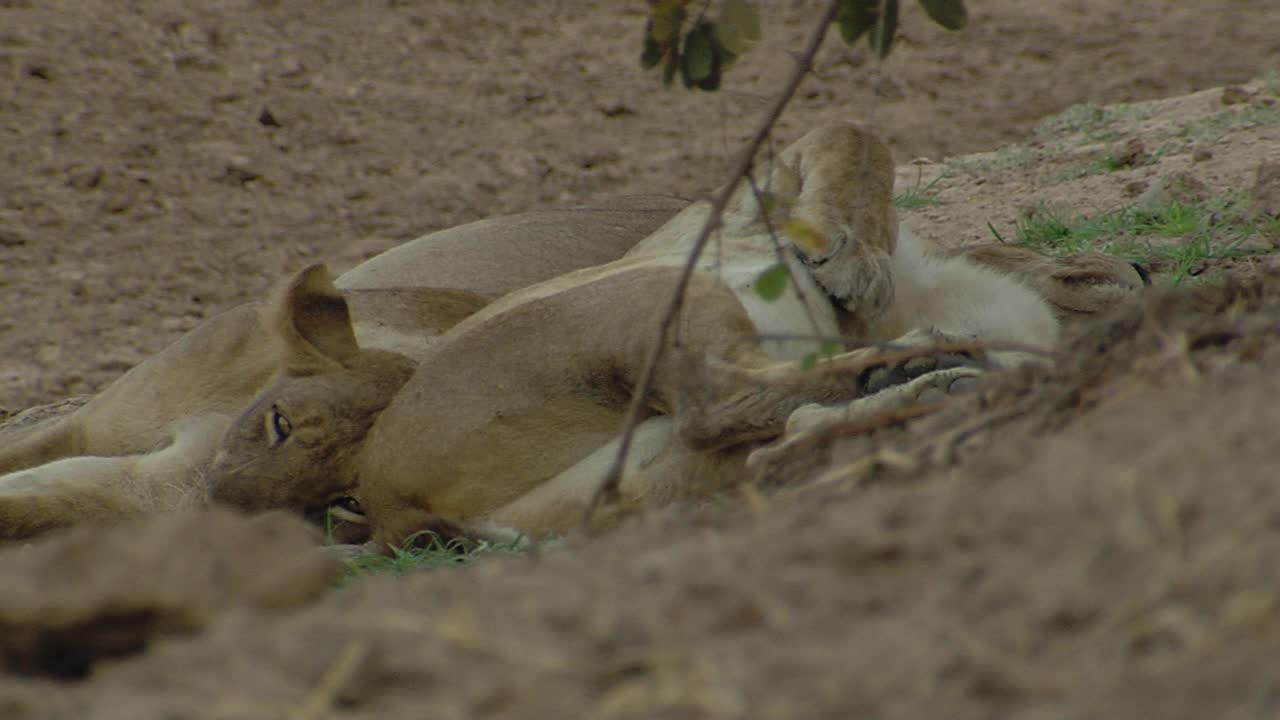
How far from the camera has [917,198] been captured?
20.9 ft

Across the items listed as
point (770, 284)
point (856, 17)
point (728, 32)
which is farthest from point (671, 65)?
point (770, 284)

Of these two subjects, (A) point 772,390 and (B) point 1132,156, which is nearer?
(A) point 772,390

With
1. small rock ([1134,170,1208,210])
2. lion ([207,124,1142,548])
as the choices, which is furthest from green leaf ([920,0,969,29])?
small rock ([1134,170,1208,210])

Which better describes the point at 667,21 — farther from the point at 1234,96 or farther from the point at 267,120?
the point at 267,120

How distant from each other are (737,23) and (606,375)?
1.32 m

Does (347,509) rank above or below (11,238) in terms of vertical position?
above

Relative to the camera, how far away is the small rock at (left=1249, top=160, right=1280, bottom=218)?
4.90 m

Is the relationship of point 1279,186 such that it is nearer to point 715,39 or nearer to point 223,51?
point 715,39

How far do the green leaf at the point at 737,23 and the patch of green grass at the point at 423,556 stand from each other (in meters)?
1.24

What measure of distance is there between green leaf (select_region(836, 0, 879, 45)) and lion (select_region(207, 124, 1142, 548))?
58 cm

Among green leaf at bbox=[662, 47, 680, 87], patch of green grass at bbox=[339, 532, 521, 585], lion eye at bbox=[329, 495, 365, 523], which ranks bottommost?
lion eye at bbox=[329, 495, 365, 523]

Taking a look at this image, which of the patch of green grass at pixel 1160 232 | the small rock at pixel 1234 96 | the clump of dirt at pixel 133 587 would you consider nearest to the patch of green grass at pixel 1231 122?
the small rock at pixel 1234 96

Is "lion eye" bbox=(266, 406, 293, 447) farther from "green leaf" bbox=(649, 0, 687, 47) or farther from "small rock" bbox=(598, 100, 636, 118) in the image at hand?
"small rock" bbox=(598, 100, 636, 118)

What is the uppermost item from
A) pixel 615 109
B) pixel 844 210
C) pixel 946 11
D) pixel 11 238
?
pixel 946 11
